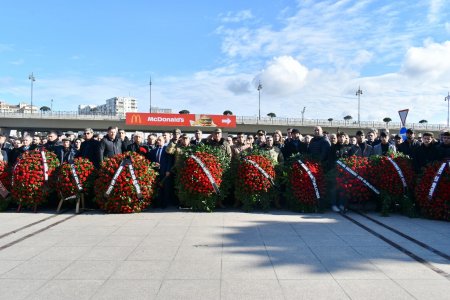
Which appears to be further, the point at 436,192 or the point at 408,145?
the point at 408,145

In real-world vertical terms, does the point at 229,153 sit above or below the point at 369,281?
above

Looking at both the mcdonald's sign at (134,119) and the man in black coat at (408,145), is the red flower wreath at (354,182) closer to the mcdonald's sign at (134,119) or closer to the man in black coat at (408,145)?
the man in black coat at (408,145)

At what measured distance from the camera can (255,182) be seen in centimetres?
928

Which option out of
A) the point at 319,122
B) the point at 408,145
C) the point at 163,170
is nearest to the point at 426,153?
the point at 408,145

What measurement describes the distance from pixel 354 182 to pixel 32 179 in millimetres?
7389

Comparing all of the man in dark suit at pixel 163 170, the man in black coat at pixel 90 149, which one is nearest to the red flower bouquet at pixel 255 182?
the man in dark suit at pixel 163 170

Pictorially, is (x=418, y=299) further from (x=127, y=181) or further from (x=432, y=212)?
(x=127, y=181)

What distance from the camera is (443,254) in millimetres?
5816

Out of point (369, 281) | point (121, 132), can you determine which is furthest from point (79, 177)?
point (369, 281)

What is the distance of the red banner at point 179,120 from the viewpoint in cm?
5700

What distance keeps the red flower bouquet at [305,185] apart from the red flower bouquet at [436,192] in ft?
6.87

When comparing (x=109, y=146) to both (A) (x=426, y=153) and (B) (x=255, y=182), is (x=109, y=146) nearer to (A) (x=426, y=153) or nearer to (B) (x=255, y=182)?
(B) (x=255, y=182)

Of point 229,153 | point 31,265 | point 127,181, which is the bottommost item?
point 31,265

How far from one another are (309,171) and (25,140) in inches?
305
